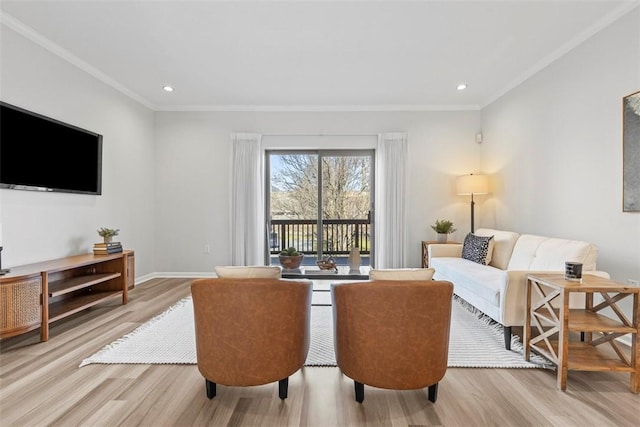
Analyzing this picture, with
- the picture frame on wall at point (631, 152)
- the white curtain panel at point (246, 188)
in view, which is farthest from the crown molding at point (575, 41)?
the white curtain panel at point (246, 188)

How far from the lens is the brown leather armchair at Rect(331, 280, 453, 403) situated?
1.51 meters

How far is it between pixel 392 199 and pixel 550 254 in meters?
2.31

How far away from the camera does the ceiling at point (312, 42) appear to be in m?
2.41

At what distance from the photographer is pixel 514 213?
3.89m

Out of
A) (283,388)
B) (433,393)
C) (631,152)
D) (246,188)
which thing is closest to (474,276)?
(433,393)

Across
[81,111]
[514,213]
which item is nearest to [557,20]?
[514,213]

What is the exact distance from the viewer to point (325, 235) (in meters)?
5.04

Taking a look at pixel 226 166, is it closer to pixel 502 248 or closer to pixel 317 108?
pixel 317 108

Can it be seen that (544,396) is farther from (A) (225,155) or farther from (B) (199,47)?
(A) (225,155)

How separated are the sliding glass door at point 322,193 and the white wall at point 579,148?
205 cm

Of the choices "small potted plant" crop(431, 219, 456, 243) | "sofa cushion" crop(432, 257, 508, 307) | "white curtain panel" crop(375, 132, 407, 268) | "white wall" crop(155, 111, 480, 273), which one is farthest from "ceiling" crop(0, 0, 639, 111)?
"sofa cushion" crop(432, 257, 508, 307)

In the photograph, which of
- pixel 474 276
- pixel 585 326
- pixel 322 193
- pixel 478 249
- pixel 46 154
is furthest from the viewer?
pixel 322 193

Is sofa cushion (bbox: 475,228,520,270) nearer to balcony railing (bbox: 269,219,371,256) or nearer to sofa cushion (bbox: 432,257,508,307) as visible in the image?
sofa cushion (bbox: 432,257,508,307)

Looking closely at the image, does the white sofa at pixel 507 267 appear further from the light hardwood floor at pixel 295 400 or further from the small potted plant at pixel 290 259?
the small potted plant at pixel 290 259
